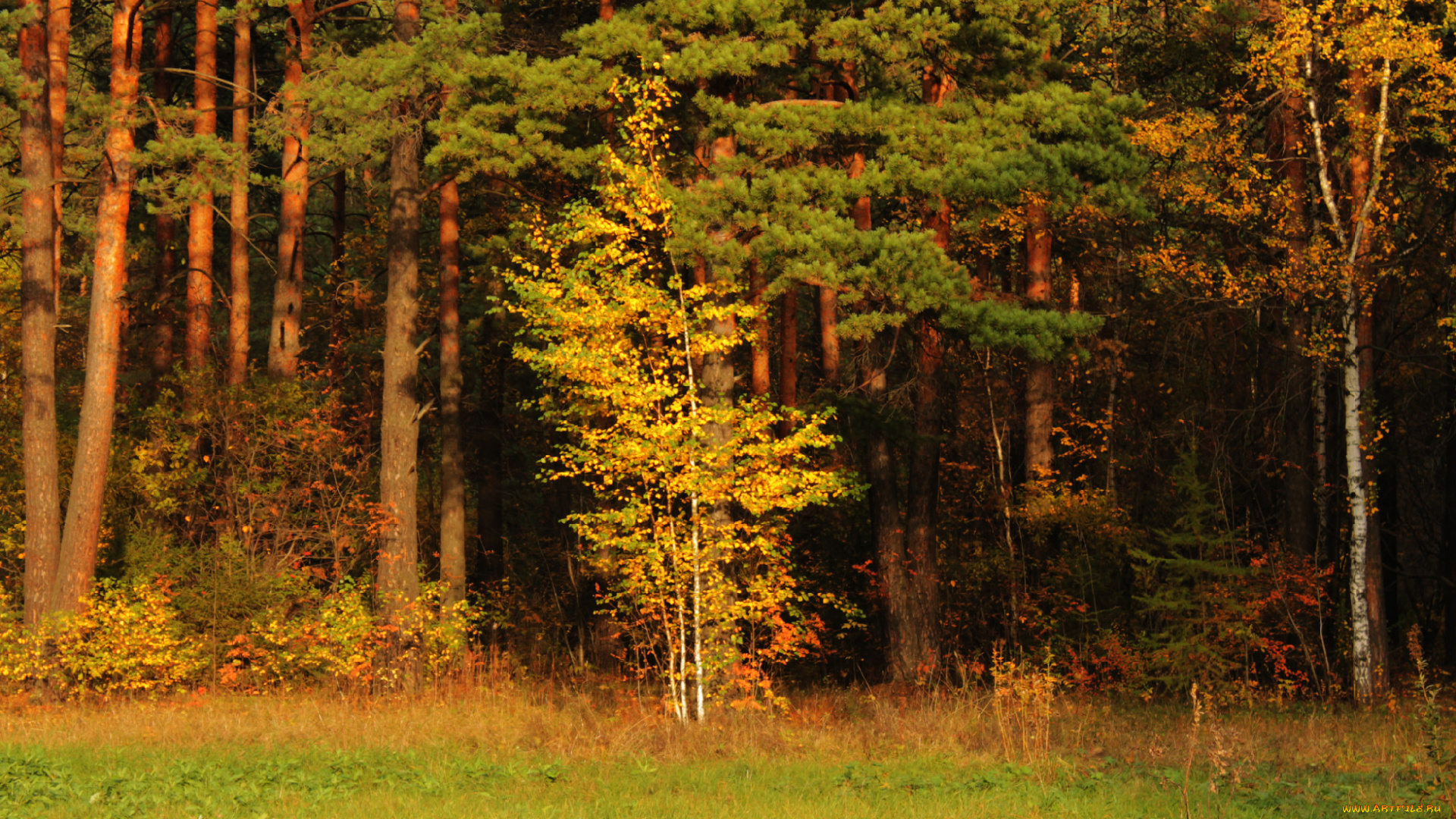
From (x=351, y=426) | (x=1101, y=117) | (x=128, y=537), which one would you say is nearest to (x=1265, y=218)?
(x=1101, y=117)

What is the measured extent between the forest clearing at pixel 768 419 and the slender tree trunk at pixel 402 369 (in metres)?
0.07

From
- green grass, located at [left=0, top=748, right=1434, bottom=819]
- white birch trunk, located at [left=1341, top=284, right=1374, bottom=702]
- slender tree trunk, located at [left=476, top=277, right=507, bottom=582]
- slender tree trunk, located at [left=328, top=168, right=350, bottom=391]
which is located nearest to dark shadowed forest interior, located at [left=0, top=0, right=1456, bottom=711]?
white birch trunk, located at [left=1341, top=284, right=1374, bottom=702]

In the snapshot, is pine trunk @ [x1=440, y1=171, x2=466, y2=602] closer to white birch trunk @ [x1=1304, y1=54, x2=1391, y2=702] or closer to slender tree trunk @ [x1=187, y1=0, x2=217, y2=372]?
slender tree trunk @ [x1=187, y1=0, x2=217, y2=372]

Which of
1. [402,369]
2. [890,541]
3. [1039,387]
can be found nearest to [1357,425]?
[1039,387]

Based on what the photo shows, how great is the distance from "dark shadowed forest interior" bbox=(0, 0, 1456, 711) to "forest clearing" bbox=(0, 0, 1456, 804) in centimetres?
8

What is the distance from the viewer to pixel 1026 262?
19.3 m

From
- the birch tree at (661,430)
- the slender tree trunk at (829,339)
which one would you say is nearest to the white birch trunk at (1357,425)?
the birch tree at (661,430)

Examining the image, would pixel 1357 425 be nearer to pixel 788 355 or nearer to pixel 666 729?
pixel 666 729

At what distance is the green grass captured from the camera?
8.38 m

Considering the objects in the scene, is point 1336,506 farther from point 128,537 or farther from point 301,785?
point 128,537

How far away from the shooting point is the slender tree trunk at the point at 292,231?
18.2 metres

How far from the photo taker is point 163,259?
21906 millimetres

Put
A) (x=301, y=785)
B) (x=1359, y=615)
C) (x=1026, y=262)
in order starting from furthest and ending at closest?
(x=1026, y=262) → (x=1359, y=615) → (x=301, y=785)

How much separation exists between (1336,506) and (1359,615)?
5.31 metres
